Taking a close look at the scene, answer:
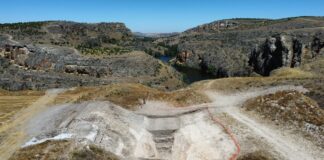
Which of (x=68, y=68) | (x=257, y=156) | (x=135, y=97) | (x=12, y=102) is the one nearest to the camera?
(x=257, y=156)

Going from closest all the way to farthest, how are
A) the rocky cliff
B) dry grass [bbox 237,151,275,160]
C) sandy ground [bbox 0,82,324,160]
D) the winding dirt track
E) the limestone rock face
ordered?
dry grass [bbox 237,151,275,160] → sandy ground [bbox 0,82,324,160] → the winding dirt track → the rocky cliff → the limestone rock face

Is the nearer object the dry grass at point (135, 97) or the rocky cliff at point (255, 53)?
the dry grass at point (135, 97)

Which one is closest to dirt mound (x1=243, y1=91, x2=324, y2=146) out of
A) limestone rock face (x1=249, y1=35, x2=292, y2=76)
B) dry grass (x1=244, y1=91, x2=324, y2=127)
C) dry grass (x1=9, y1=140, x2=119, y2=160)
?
dry grass (x1=244, y1=91, x2=324, y2=127)

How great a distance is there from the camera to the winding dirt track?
3262cm

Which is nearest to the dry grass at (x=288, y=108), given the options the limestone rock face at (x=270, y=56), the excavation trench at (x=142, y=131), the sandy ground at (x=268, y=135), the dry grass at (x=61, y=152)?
the sandy ground at (x=268, y=135)

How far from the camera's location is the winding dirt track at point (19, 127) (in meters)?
32.6

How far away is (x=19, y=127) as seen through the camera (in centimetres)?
3956

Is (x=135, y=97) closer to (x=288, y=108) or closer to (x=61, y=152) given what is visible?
(x=288, y=108)

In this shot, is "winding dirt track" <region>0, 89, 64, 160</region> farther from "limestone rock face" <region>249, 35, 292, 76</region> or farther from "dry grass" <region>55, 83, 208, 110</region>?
"limestone rock face" <region>249, 35, 292, 76</region>

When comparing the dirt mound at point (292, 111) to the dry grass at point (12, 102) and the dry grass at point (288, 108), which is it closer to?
the dry grass at point (288, 108)

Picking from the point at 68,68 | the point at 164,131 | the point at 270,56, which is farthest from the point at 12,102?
the point at 270,56

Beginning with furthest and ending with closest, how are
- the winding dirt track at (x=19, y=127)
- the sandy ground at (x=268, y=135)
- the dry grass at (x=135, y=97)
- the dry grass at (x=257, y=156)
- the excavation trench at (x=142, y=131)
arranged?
the dry grass at (x=135, y=97) < the winding dirt track at (x=19, y=127) < the excavation trench at (x=142, y=131) < the sandy ground at (x=268, y=135) < the dry grass at (x=257, y=156)

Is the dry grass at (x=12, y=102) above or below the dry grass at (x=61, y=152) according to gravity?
below

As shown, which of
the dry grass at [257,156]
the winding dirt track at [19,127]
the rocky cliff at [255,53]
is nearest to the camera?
the dry grass at [257,156]
